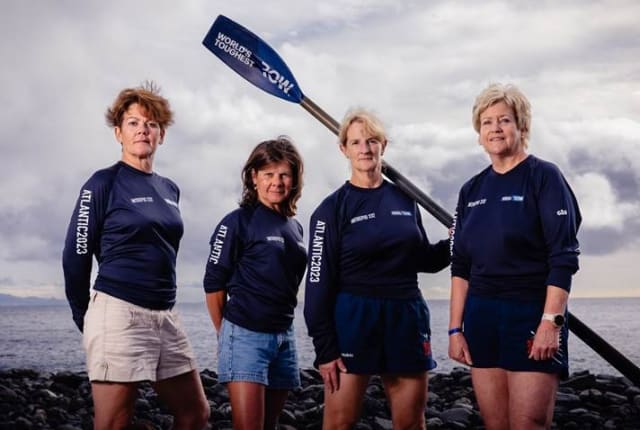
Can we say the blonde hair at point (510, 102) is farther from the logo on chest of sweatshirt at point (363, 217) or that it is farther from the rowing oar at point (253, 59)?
the rowing oar at point (253, 59)

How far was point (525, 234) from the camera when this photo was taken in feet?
13.4

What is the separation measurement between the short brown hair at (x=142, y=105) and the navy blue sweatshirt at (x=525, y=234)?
5.93 ft

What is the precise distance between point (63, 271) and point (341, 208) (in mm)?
1544

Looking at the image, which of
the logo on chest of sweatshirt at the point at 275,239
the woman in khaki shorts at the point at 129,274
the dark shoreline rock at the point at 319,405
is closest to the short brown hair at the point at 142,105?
the woman in khaki shorts at the point at 129,274

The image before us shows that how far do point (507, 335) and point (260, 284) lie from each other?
138 centimetres

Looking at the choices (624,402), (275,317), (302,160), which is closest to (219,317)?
(275,317)

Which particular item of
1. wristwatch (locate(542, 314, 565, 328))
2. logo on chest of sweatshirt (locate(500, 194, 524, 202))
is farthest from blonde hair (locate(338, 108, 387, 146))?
wristwatch (locate(542, 314, 565, 328))

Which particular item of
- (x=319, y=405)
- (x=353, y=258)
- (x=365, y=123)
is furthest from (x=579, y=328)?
(x=319, y=405)

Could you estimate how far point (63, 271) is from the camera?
4.67m

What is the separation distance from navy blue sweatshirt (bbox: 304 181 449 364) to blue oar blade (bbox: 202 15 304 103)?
2.23 meters

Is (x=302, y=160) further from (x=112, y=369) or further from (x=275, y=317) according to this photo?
(x=112, y=369)

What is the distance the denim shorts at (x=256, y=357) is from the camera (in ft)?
15.2

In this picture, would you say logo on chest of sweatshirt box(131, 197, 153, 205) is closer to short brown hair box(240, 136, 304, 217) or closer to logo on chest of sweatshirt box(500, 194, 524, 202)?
short brown hair box(240, 136, 304, 217)

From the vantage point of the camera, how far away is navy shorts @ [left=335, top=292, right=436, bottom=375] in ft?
14.7
